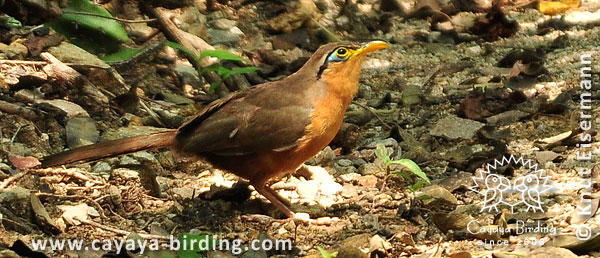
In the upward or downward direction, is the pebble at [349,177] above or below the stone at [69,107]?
above

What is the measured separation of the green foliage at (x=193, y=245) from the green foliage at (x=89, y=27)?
2.34 m

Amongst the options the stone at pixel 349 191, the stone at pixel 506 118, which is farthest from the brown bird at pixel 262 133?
the stone at pixel 506 118

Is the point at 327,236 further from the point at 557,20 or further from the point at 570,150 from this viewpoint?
the point at 557,20

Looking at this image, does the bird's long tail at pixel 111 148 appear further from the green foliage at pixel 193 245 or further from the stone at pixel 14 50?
the stone at pixel 14 50

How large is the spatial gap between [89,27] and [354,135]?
73.9 inches

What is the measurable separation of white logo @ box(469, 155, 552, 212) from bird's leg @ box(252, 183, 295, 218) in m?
0.97

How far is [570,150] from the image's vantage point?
17.3 ft

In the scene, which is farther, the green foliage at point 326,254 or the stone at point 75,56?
the stone at point 75,56

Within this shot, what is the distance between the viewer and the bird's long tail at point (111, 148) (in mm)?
4648

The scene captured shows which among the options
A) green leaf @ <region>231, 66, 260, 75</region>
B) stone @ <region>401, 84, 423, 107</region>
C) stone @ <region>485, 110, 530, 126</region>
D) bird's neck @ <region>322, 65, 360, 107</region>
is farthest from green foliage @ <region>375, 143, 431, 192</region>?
green leaf @ <region>231, 66, 260, 75</region>

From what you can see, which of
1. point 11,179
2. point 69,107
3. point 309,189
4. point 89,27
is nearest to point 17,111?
point 69,107

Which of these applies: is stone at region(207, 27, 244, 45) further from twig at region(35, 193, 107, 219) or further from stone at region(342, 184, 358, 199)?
twig at region(35, 193, 107, 219)

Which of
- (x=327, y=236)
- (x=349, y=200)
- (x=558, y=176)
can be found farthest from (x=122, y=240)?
(x=558, y=176)

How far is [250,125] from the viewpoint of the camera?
16.1 feet
